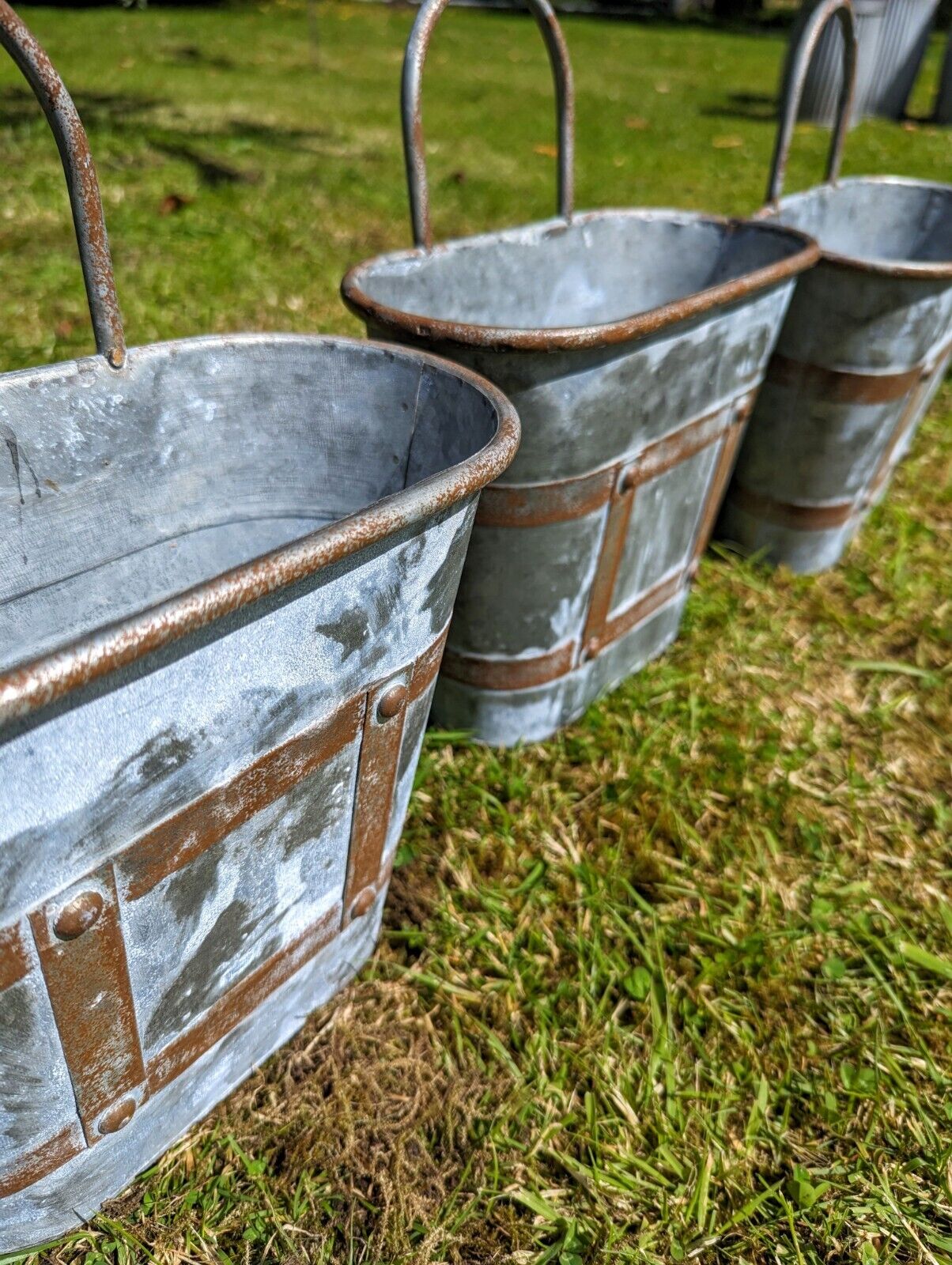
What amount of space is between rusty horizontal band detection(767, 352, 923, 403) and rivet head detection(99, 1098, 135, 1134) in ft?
6.83

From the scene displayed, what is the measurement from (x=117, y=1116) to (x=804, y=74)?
2433 mm

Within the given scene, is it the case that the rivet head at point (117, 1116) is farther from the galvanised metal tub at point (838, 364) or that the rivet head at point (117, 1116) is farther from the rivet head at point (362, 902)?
the galvanised metal tub at point (838, 364)

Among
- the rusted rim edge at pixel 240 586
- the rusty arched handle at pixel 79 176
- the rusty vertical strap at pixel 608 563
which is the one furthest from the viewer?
the rusty vertical strap at pixel 608 563

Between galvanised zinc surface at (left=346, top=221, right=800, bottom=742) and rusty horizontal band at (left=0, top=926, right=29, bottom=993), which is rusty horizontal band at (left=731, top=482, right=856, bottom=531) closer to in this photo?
galvanised zinc surface at (left=346, top=221, right=800, bottom=742)

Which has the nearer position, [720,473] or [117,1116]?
[117,1116]

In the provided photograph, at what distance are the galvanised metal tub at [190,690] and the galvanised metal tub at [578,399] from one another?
10.1 inches

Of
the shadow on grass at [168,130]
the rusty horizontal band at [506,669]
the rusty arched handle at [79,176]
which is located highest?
the rusty arched handle at [79,176]

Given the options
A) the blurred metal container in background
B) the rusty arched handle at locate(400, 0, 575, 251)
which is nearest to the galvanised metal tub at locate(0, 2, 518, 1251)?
the rusty arched handle at locate(400, 0, 575, 251)

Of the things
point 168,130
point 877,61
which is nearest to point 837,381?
point 168,130

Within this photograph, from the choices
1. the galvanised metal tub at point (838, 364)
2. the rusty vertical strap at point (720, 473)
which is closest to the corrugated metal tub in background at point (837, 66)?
the galvanised metal tub at point (838, 364)

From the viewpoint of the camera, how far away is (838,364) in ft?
7.55

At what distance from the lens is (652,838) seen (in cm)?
185

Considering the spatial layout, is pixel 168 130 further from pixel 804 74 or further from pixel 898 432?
pixel 898 432

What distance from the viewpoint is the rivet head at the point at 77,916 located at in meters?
0.87
